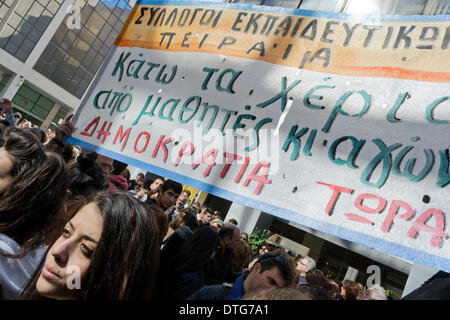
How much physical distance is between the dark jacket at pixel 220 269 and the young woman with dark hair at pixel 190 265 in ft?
1.37

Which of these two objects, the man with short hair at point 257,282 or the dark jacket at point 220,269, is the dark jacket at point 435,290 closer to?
the man with short hair at point 257,282

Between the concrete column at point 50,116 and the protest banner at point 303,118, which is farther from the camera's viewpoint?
the concrete column at point 50,116

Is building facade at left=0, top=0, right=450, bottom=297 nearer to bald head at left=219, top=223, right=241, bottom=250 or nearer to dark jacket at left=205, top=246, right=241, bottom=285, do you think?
bald head at left=219, top=223, right=241, bottom=250

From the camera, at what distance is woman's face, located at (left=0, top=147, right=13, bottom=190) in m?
1.50

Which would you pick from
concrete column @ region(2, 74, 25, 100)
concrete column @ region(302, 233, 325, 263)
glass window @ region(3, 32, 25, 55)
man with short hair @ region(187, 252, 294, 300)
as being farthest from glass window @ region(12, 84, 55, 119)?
man with short hair @ region(187, 252, 294, 300)

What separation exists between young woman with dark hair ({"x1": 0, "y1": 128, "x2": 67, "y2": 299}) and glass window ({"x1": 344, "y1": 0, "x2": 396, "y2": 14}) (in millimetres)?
5689

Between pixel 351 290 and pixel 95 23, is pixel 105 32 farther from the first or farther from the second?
pixel 351 290

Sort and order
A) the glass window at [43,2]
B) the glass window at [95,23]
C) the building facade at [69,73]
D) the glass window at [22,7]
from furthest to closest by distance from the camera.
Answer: the glass window at [95,23] → the glass window at [43,2] → the glass window at [22,7] → the building facade at [69,73]

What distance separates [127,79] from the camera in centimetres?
218

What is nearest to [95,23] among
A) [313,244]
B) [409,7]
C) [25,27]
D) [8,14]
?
[25,27]

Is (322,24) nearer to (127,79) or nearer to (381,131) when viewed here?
(381,131)

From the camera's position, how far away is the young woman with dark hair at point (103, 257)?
3.29 ft

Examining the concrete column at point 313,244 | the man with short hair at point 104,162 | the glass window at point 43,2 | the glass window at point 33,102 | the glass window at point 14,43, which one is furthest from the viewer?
the glass window at point 33,102

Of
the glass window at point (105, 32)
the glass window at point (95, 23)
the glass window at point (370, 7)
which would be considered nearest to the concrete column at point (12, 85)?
the glass window at point (95, 23)
